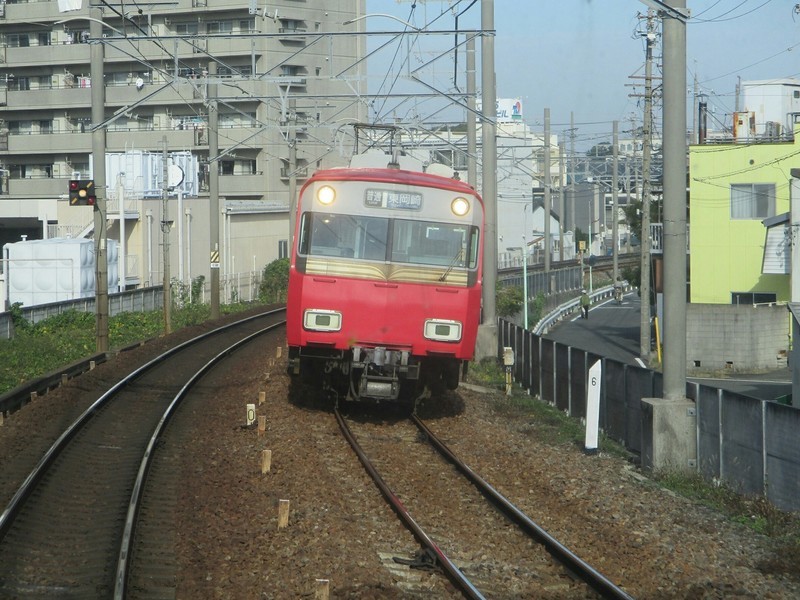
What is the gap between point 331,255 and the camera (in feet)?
42.7

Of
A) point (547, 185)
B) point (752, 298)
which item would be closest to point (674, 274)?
point (752, 298)

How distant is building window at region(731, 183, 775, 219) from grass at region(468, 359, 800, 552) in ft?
64.5

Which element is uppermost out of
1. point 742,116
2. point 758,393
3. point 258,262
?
point 742,116

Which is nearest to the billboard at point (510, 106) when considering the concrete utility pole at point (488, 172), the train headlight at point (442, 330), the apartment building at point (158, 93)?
the apartment building at point (158, 93)

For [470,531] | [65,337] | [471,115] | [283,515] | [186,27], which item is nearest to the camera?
[283,515]

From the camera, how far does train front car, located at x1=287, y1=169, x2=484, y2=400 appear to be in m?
12.9

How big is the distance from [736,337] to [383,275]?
20.1 metres

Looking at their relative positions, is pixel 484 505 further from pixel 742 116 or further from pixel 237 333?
pixel 742 116

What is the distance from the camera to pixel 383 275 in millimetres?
12977

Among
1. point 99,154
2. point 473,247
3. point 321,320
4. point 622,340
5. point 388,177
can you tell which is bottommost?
point 622,340

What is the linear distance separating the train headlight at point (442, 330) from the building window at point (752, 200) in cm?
2370

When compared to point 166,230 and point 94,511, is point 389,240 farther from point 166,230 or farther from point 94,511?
point 166,230

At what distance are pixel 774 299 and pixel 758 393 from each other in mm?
11153

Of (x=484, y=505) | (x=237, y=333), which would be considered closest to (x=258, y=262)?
(x=237, y=333)
